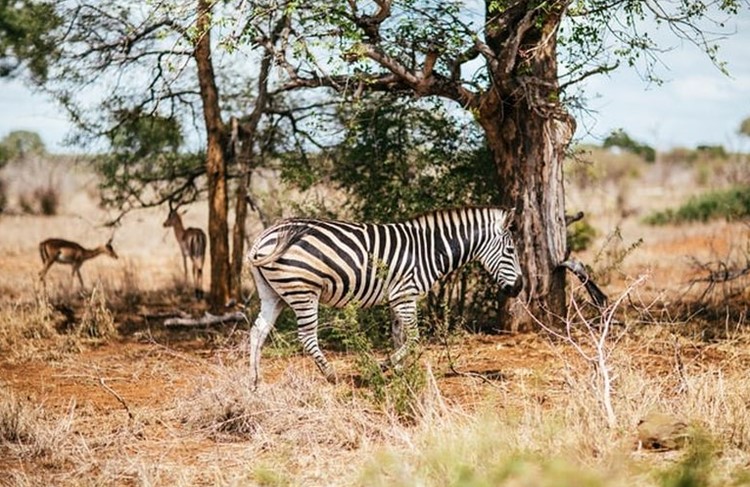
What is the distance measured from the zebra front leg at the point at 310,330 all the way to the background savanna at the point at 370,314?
341mm

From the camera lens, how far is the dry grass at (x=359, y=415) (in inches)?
230

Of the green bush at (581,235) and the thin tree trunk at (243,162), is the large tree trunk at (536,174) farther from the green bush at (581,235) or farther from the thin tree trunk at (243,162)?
the green bush at (581,235)

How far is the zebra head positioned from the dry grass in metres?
0.89

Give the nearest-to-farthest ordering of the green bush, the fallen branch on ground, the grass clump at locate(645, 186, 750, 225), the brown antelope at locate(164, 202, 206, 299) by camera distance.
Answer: the fallen branch on ground < the brown antelope at locate(164, 202, 206, 299) < the green bush < the grass clump at locate(645, 186, 750, 225)

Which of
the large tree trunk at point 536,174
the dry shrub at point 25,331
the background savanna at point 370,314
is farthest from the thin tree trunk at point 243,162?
the large tree trunk at point 536,174

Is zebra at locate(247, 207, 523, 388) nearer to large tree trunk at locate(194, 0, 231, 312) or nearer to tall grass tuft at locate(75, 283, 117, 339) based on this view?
tall grass tuft at locate(75, 283, 117, 339)

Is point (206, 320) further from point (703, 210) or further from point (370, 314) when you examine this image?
point (703, 210)

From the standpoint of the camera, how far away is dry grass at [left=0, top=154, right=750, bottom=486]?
230 inches

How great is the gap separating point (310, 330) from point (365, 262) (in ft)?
2.75

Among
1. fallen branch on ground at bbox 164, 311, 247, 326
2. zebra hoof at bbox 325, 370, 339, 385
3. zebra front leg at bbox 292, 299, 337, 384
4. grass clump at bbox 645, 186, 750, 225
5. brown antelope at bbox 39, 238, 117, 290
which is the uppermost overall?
grass clump at bbox 645, 186, 750, 225

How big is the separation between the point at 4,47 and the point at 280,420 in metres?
8.94

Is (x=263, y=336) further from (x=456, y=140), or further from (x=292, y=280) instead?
(x=456, y=140)

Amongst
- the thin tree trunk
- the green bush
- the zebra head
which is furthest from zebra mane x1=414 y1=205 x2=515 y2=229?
the green bush

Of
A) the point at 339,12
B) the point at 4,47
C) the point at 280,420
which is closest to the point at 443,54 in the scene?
the point at 339,12
